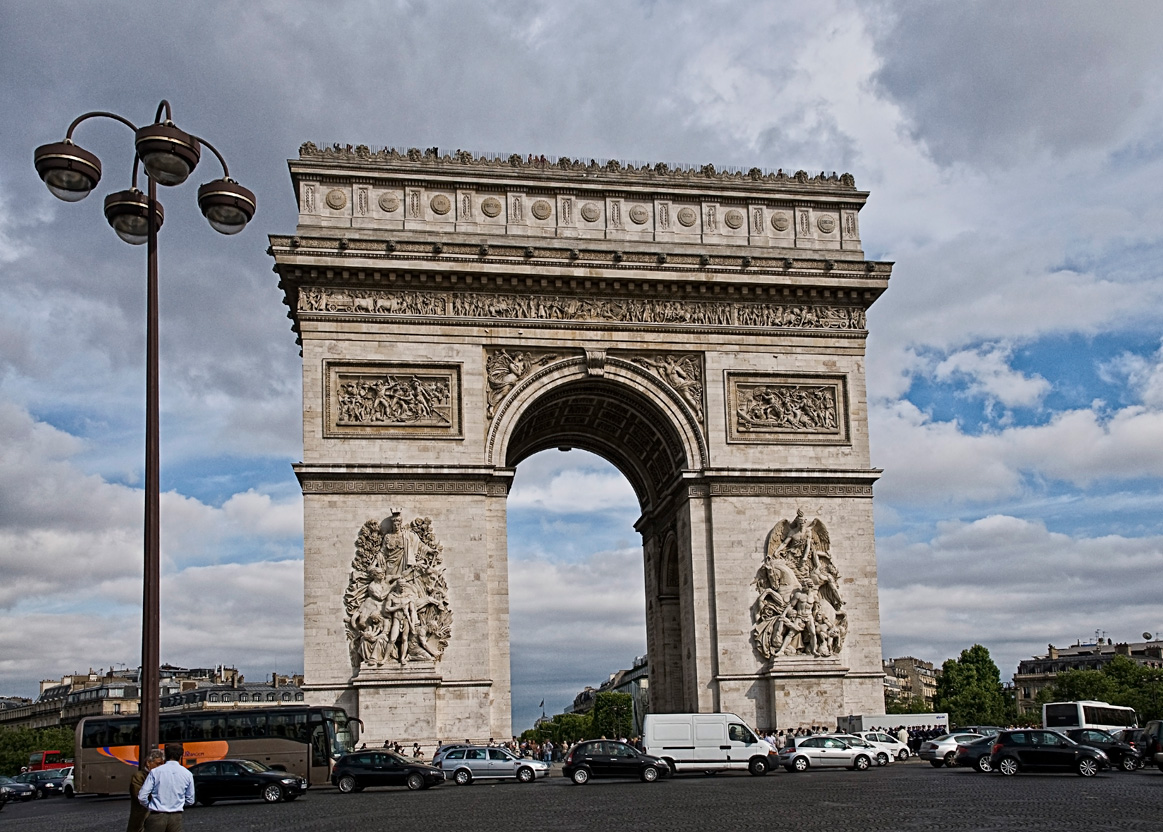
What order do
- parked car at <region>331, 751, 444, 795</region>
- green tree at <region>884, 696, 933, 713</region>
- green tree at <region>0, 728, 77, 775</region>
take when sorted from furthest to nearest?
green tree at <region>884, 696, 933, 713</region>
green tree at <region>0, 728, 77, 775</region>
parked car at <region>331, 751, 444, 795</region>

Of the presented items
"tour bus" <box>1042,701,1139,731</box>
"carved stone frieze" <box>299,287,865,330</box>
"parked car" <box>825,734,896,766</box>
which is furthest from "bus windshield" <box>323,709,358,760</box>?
"tour bus" <box>1042,701,1139,731</box>

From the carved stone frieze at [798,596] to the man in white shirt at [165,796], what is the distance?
22.0 metres

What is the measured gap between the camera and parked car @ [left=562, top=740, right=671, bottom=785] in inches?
1083

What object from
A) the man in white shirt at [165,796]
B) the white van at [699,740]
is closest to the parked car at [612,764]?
the white van at [699,740]

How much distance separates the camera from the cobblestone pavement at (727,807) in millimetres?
16047

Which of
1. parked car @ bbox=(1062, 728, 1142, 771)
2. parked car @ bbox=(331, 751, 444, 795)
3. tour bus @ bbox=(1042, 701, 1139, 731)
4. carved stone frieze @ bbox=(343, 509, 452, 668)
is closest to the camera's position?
parked car @ bbox=(331, 751, 444, 795)

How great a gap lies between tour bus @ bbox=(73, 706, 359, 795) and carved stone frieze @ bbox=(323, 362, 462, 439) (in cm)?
681

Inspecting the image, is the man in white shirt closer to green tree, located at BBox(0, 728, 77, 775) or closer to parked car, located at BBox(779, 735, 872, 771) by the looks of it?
parked car, located at BBox(779, 735, 872, 771)

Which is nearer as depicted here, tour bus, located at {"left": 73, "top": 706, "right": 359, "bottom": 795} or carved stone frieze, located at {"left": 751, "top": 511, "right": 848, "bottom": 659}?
tour bus, located at {"left": 73, "top": 706, "right": 359, "bottom": 795}

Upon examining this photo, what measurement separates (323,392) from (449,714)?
8281mm

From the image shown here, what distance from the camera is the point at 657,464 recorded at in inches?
1441

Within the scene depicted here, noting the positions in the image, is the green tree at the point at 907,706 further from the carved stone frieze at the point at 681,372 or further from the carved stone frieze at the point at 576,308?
the carved stone frieze at the point at 681,372

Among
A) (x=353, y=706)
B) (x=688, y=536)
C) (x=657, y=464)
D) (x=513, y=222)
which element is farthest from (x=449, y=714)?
(x=513, y=222)

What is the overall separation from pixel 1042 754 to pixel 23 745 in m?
75.2
